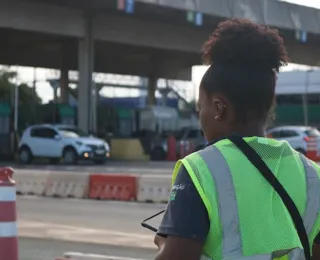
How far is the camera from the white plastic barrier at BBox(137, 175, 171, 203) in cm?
1577

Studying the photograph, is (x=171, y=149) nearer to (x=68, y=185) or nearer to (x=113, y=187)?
(x=68, y=185)

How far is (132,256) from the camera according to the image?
900cm

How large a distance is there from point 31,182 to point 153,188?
3.29 meters

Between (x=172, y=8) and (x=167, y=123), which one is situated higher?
(x=172, y=8)

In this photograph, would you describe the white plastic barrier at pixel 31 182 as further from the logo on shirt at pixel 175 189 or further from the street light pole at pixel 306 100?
the street light pole at pixel 306 100

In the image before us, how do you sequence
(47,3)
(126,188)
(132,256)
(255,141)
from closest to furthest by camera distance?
A: (255,141) → (132,256) → (126,188) → (47,3)

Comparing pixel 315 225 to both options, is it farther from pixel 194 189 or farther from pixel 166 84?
pixel 166 84

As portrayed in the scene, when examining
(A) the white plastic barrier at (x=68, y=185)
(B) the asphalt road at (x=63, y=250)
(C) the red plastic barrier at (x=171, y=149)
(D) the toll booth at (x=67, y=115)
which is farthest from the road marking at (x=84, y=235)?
(D) the toll booth at (x=67, y=115)

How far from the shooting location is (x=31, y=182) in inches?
698

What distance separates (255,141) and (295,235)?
0.92ft

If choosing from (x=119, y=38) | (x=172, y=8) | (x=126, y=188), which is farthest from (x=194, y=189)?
(x=119, y=38)

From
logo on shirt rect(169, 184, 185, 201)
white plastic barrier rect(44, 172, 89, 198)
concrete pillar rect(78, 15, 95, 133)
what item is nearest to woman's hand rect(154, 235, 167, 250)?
logo on shirt rect(169, 184, 185, 201)

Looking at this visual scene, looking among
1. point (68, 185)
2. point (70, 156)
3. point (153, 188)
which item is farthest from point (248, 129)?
point (70, 156)

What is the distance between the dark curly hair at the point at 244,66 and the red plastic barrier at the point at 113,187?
551 inches
